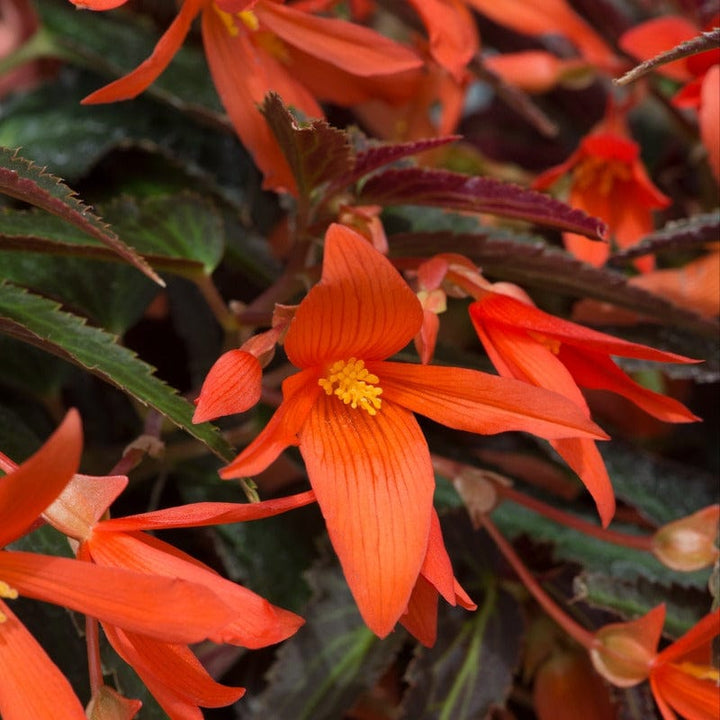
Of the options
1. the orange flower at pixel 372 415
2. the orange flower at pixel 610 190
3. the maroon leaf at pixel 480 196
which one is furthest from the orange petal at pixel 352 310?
the orange flower at pixel 610 190

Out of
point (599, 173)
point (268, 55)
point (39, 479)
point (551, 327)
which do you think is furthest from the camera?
point (599, 173)

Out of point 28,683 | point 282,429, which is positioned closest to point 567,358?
point 282,429

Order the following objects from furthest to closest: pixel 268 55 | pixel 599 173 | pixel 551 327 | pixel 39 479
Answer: pixel 599 173
pixel 268 55
pixel 551 327
pixel 39 479

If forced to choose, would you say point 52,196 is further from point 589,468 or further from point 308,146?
point 589,468

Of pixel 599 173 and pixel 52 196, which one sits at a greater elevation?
pixel 52 196

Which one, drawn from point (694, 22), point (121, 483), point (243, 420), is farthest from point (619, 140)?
point (121, 483)

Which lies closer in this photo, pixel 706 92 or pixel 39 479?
pixel 39 479

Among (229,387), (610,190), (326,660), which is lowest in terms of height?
(326,660)
